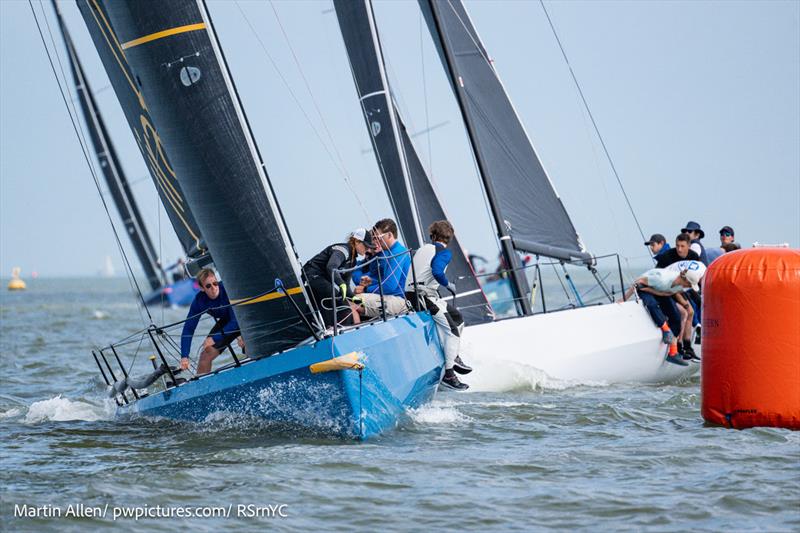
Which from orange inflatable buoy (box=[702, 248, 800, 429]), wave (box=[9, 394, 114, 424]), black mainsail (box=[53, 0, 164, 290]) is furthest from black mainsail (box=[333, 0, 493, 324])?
black mainsail (box=[53, 0, 164, 290])

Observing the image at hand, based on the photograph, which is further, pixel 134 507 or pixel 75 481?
pixel 75 481

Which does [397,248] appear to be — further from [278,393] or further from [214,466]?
[214,466]

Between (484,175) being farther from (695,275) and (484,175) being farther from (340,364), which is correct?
(340,364)

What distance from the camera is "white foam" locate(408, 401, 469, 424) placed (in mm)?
9031

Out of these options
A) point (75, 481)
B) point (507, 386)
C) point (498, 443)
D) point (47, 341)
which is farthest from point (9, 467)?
point (47, 341)

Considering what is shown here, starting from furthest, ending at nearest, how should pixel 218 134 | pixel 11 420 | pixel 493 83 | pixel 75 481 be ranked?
pixel 493 83, pixel 11 420, pixel 218 134, pixel 75 481

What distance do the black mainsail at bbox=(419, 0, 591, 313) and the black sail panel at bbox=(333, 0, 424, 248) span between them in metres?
0.80

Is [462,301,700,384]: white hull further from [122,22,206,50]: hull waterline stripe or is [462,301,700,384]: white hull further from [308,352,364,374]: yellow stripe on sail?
[122,22,206,50]: hull waterline stripe

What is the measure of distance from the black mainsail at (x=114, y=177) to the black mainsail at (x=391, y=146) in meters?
16.1

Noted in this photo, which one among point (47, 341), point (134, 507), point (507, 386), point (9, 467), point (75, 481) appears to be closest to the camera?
point (134, 507)

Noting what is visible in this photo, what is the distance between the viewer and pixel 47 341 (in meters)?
24.1

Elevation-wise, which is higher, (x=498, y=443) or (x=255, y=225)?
(x=255, y=225)

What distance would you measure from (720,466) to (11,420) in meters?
6.46

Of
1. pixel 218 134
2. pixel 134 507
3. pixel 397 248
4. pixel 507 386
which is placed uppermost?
pixel 218 134
